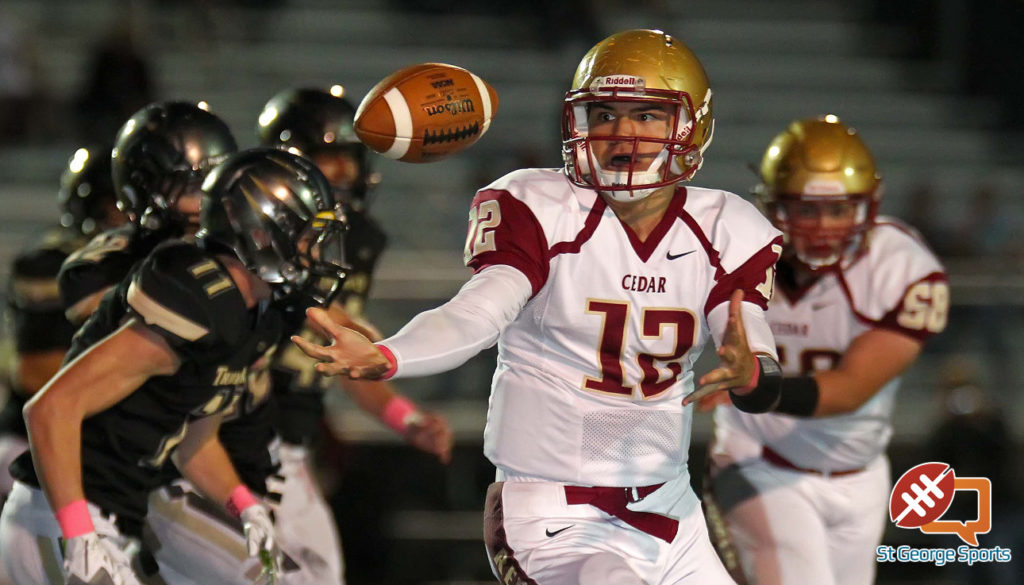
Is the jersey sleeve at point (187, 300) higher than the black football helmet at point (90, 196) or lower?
higher

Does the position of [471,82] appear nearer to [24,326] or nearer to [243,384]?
[243,384]

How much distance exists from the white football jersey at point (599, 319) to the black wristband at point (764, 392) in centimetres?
7

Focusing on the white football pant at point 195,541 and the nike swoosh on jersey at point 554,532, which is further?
the white football pant at point 195,541

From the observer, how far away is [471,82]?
3.84m

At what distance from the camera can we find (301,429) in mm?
4930

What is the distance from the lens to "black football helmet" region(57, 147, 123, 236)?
16.3 feet

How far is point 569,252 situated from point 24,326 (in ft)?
7.53

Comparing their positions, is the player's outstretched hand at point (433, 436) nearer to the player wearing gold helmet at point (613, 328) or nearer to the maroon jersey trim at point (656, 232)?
the player wearing gold helmet at point (613, 328)

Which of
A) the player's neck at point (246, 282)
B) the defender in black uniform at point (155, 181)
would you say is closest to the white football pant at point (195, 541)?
the defender in black uniform at point (155, 181)

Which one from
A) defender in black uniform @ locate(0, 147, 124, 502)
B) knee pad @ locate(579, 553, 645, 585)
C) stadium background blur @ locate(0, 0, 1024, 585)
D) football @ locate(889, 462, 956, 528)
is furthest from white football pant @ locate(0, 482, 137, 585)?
football @ locate(889, 462, 956, 528)

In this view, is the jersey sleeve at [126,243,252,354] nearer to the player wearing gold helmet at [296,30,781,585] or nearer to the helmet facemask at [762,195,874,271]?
the player wearing gold helmet at [296,30,781,585]

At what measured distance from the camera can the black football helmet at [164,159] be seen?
4.32 m

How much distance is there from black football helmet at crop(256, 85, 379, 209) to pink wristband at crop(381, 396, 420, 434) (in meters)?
0.75

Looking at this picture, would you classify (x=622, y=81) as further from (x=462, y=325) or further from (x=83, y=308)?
(x=83, y=308)
